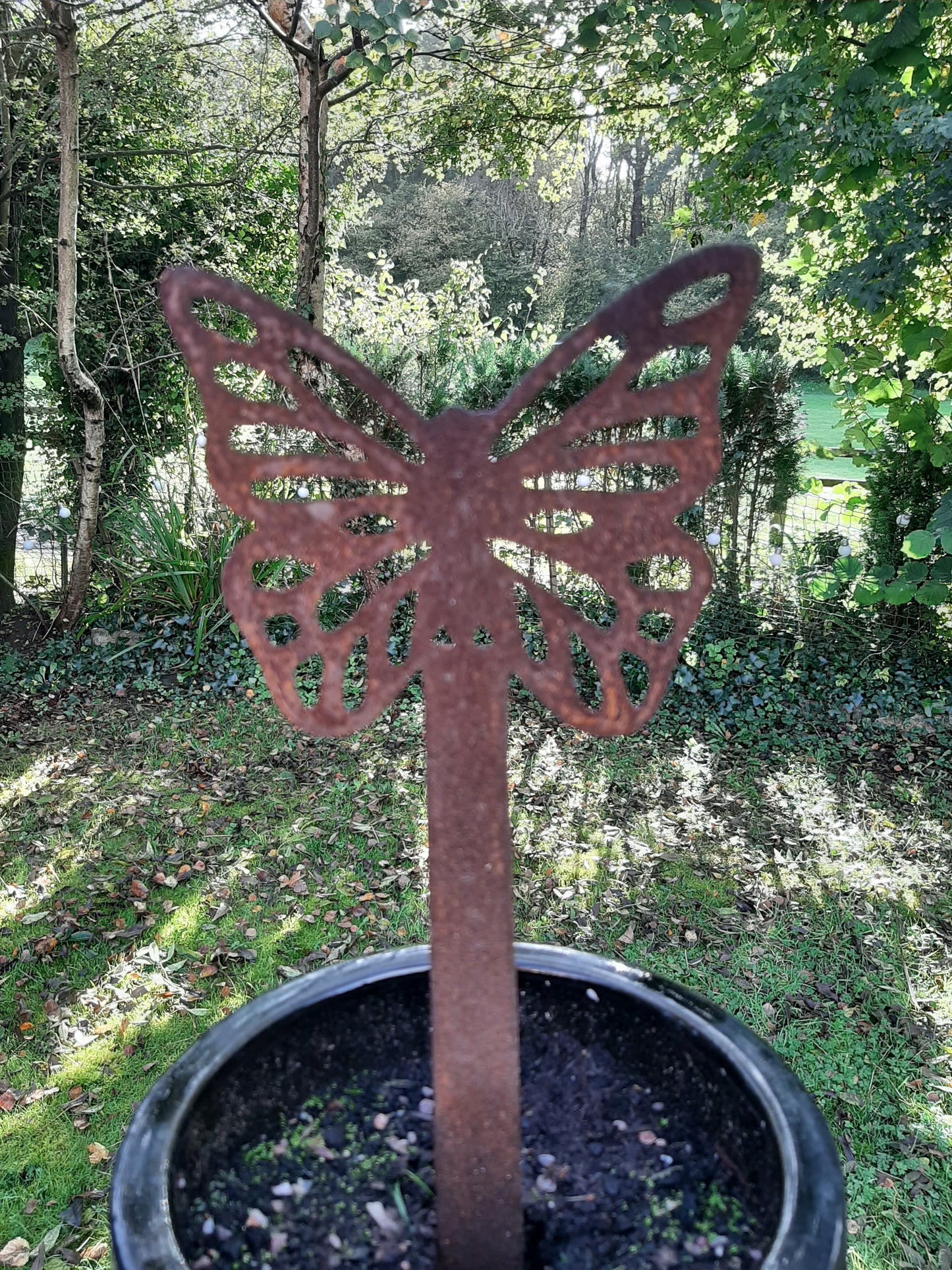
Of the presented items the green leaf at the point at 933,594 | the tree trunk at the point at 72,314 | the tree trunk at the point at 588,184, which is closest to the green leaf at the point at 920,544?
the green leaf at the point at 933,594

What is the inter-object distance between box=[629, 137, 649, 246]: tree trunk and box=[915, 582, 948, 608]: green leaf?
20170 mm

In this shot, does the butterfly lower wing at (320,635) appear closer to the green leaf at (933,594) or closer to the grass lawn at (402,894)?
the grass lawn at (402,894)

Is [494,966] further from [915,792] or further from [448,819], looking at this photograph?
[915,792]

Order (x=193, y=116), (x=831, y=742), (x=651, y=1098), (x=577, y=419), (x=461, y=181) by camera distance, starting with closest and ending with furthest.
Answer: (x=577, y=419), (x=651, y=1098), (x=831, y=742), (x=193, y=116), (x=461, y=181)

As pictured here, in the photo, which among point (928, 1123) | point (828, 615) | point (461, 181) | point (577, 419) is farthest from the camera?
point (461, 181)

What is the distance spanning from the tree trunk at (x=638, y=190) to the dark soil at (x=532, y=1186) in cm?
2314

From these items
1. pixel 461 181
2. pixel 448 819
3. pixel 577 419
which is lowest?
pixel 448 819

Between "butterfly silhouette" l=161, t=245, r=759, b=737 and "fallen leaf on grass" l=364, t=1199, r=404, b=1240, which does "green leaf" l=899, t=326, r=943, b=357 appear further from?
"fallen leaf on grass" l=364, t=1199, r=404, b=1240

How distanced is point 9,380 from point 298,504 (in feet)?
17.9

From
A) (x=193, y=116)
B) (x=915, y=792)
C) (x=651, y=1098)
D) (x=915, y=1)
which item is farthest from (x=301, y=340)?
(x=193, y=116)

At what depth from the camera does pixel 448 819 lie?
44.9 inches

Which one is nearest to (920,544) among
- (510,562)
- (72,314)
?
(510,562)

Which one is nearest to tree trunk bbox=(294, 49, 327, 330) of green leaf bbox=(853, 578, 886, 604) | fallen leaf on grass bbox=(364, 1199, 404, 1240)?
green leaf bbox=(853, 578, 886, 604)

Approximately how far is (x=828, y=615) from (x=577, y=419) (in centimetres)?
406
